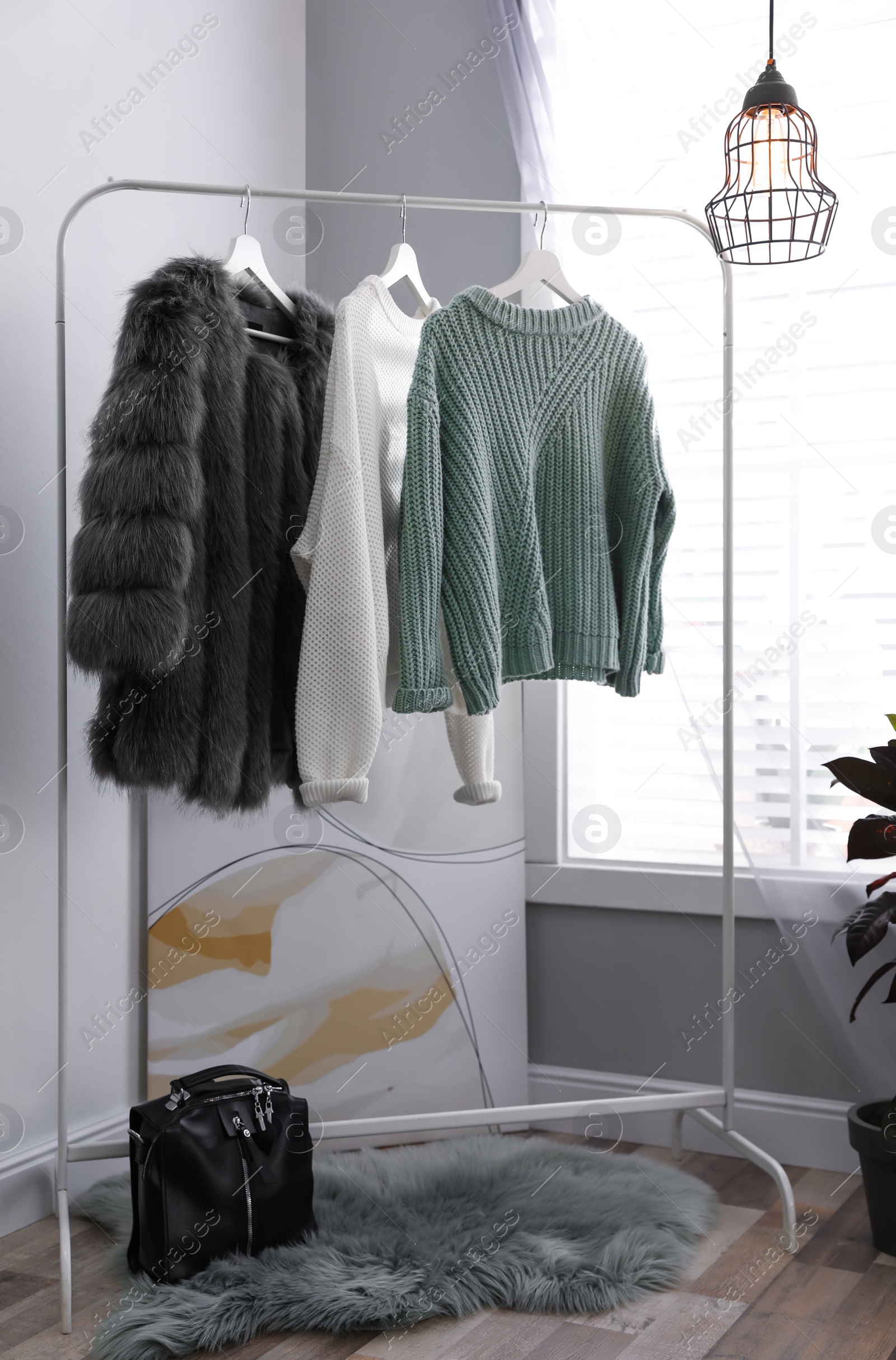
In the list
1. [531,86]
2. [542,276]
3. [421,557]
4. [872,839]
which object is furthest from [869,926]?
[531,86]

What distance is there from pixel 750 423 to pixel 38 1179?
2.02 m

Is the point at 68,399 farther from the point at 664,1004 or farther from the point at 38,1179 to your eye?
the point at 664,1004

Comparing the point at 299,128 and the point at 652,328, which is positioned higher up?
the point at 299,128

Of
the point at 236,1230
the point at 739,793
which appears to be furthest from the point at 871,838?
the point at 236,1230

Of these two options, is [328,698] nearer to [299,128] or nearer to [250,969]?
[250,969]

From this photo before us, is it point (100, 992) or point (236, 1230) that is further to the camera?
point (100, 992)

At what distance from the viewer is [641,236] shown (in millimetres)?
2510

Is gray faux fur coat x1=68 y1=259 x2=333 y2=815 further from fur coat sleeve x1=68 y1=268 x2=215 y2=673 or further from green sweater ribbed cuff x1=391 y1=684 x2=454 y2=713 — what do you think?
green sweater ribbed cuff x1=391 y1=684 x2=454 y2=713

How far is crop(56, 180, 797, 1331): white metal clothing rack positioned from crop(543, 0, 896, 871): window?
275 mm

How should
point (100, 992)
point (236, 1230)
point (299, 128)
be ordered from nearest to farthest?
point (236, 1230) < point (100, 992) < point (299, 128)

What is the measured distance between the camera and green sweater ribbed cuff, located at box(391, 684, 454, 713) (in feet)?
5.76

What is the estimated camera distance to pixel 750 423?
2.44m

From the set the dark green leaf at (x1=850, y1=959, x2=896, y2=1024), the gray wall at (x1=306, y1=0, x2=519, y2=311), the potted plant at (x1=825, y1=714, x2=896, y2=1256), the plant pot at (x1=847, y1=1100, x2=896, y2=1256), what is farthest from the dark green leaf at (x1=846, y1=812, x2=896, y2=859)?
the gray wall at (x1=306, y1=0, x2=519, y2=311)

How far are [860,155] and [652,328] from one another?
0.52 metres
